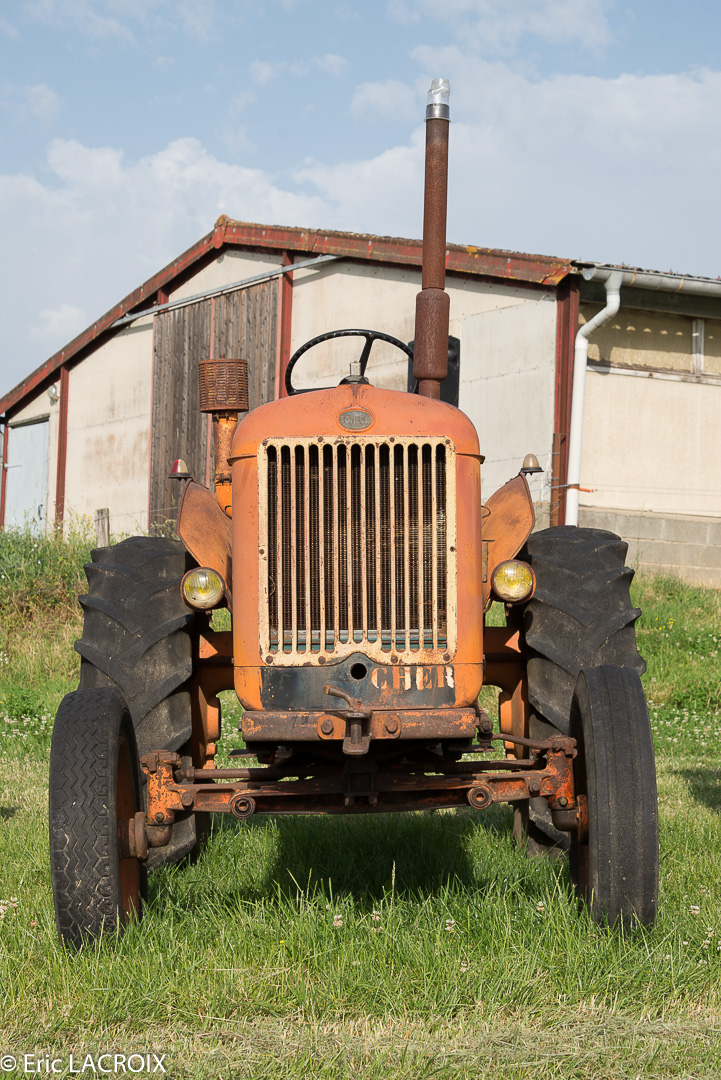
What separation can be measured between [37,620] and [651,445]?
20.0 feet

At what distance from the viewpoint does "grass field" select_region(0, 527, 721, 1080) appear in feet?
9.03

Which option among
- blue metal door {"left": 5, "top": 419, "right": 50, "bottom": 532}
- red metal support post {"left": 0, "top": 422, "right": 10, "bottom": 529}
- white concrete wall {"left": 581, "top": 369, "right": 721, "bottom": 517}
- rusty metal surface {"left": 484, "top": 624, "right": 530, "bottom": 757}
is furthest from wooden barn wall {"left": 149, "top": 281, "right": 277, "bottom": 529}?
rusty metal surface {"left": 484, "top": 624, "right": 530, "bottom": 757}

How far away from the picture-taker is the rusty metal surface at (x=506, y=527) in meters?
3.86

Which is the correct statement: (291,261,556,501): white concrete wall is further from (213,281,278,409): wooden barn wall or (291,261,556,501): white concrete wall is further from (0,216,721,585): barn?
(213,281,278,409): wooden barn wall

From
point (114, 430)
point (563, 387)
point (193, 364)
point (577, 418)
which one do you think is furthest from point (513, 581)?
point (114, 430)

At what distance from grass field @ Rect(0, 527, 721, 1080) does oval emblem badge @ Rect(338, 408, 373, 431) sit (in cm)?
150

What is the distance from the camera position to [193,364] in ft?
53.8

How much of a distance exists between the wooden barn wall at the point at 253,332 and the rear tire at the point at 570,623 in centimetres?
1078

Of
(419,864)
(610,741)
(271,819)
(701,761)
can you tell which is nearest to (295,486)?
(610,741)

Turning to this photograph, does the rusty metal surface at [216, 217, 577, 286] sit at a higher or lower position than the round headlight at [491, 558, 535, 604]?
higher

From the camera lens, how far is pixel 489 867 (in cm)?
442

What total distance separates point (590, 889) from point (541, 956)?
0.98 feet

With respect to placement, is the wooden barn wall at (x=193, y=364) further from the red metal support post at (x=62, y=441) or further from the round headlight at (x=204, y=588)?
the round headlight at (x=204, y=588)

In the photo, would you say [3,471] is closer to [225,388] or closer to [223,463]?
[225,388]
